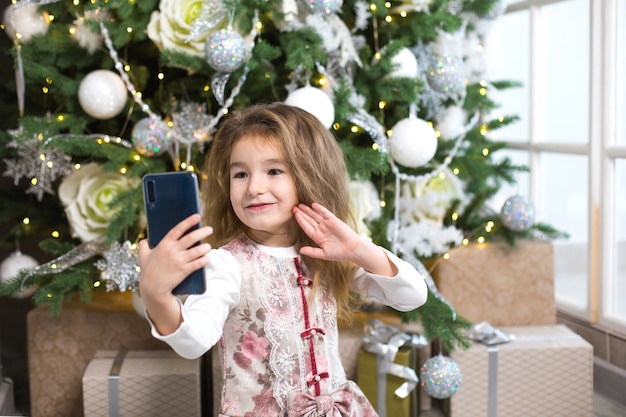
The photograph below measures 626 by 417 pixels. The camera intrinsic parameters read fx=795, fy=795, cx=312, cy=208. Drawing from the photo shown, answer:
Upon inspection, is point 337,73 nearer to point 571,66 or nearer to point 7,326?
point 571,66

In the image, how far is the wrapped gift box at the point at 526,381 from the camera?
232 cm

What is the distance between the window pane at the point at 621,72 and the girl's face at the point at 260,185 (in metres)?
1.43

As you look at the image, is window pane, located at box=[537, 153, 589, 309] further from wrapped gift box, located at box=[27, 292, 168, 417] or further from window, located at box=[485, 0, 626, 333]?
wrapped gift box, located at box=[27, 292, 168, 417]

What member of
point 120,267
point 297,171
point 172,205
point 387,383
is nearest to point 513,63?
point 387,383

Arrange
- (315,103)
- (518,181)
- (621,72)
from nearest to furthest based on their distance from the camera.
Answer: (315,103), (621,72), (518,181)

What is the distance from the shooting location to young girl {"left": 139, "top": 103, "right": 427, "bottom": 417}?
1.48m

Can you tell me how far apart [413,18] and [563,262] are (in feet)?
4.00

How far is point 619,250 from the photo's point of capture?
2564 millimetres

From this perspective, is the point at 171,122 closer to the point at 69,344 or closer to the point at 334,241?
the point at 69,344

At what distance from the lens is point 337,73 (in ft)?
7.58

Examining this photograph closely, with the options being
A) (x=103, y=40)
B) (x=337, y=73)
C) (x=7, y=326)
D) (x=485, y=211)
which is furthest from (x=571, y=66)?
(x=7, y=326)

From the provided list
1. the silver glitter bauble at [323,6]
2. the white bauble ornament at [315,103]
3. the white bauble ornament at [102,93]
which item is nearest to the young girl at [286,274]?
the white bauble ornament at [315,103]

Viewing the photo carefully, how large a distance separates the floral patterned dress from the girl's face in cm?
10

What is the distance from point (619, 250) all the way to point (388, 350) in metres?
0.87
